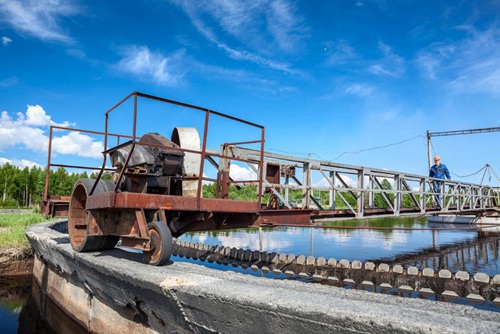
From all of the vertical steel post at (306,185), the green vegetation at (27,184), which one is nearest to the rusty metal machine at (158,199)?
the vertical steel post at (306,185)

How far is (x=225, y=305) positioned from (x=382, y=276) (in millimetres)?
6249

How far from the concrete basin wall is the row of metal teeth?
469 centimetres

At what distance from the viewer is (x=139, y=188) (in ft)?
17.5

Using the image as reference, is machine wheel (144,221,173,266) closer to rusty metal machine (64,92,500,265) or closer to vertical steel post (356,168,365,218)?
rusty metal machine (64,92,500,265)

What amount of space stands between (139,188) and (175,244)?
25.6ft

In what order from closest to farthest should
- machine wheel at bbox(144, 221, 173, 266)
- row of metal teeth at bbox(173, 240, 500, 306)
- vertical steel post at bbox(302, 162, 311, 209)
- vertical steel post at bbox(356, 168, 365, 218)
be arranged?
machine wheel at bbox(144, 221, 173, 266)
row of metal teeth at bbox(173, 240, 500, 306)
vertical steel post at bbox(302, 162, 311, 209)
vertical steel post at bbox(356, 168, 365, 218)

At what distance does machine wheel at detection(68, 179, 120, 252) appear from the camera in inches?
212

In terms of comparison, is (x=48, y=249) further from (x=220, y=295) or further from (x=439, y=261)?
(x=439, y=261)

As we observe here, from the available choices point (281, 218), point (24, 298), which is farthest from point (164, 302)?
point (24, 298)

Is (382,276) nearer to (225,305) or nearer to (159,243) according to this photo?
(159,243)

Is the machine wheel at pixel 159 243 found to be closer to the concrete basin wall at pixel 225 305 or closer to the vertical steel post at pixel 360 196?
the concrete basin wall at pixel 225 305

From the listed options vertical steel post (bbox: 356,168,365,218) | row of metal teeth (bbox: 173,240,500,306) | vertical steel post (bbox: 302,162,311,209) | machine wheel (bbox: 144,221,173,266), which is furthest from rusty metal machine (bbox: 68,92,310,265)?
vertical steel post (bbox: 356,168,365,218)

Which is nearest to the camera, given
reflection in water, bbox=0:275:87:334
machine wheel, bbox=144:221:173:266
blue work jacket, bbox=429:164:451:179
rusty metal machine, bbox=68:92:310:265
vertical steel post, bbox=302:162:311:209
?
machine wheel, bbox=144:221:173:266

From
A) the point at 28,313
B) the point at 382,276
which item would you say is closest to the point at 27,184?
the point at 28,313
